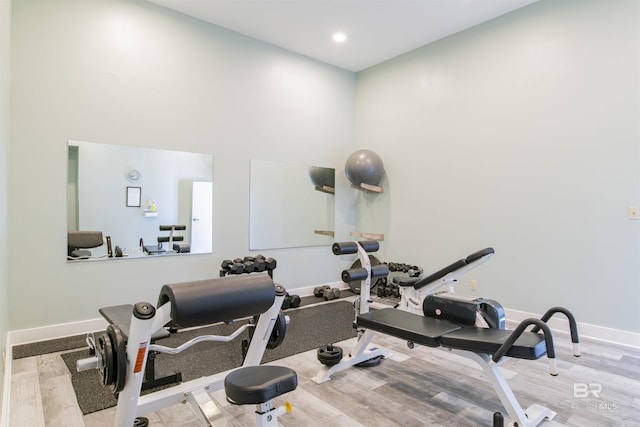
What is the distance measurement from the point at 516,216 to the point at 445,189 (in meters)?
0.89

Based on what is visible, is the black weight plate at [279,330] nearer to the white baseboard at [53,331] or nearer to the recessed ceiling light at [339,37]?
the white baseboard at [53,331]

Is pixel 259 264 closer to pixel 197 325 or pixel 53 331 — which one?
pixel 53 331

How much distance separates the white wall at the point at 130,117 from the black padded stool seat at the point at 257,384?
9.03 feet

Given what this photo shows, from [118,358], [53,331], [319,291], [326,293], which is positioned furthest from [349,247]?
[53,331]

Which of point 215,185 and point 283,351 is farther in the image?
point 215,185

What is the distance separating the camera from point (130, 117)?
351 centimetres

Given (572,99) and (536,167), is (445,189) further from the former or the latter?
(572,99)

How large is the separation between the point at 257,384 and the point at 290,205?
12.3 ft

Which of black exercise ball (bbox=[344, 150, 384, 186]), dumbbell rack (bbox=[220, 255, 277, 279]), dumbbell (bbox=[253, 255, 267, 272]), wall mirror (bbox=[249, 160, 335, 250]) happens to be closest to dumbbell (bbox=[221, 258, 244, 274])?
dumbbell rack (bbox=[220, 255, 277, 279])

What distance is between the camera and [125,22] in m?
3.48

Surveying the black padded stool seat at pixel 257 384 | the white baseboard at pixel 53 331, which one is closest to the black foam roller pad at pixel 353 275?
the black padded stool seat at pixel 257 384

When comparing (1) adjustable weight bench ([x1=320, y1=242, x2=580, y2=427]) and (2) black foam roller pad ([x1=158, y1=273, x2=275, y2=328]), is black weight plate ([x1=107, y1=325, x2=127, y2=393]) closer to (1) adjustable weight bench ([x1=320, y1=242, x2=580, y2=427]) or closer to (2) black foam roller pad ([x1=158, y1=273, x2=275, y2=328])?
(2) black foam roller pad ([x1=158, y1=273, x2=275, y2=328])

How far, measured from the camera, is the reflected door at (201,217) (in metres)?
3.94

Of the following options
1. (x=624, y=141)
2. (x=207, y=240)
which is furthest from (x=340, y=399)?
(x=624, y=141)
